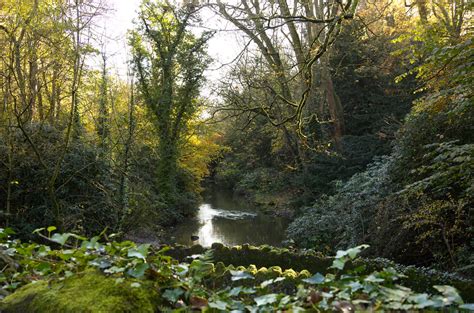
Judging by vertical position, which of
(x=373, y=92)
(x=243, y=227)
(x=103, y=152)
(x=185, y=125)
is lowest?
(x=243, y=227)

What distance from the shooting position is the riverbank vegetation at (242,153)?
6.37 ft

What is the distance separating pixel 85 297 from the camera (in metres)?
1.71

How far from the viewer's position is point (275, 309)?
1574mm

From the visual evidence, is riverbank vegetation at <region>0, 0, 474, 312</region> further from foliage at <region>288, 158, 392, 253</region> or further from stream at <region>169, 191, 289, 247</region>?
stream at <region>169, 191, 289, 247</region>

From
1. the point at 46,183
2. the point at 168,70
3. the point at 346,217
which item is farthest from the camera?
the point at 168,70

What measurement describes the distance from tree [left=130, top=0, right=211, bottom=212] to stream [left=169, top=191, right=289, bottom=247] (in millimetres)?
2010

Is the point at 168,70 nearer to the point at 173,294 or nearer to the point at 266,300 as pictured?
the point at 173,294

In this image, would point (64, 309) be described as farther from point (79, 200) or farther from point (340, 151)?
point (340, 151)

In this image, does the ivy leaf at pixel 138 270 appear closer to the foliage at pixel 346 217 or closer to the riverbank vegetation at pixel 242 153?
the riverbank vegetation at pixel 242 153

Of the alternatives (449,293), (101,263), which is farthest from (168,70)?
(449,293)

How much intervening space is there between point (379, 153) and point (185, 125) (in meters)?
8.15

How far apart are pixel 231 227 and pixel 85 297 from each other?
14.3 m

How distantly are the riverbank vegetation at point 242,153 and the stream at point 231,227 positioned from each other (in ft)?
2.71

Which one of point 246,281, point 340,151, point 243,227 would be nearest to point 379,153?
point 340,151
